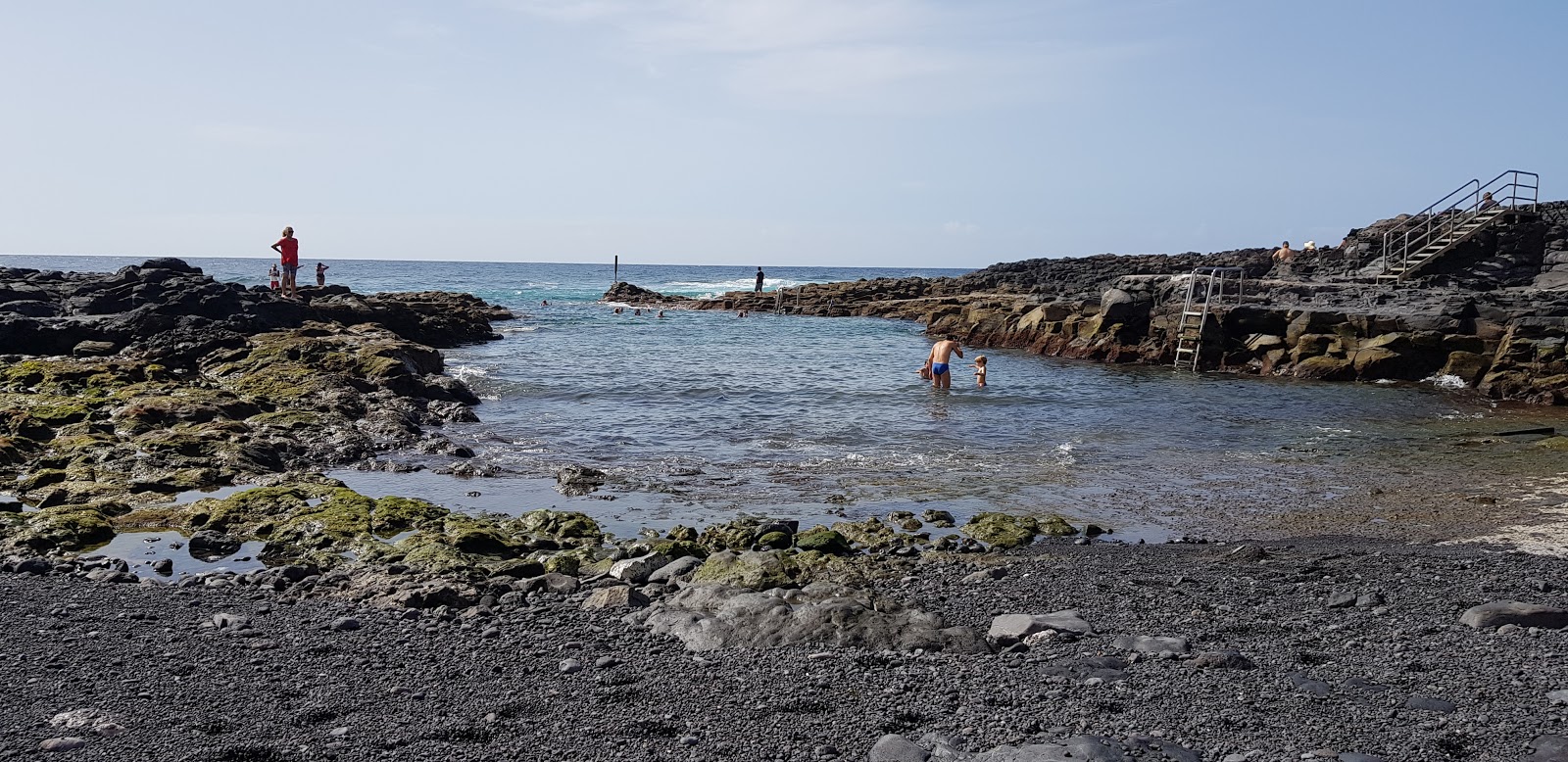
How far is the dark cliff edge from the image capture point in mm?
23891

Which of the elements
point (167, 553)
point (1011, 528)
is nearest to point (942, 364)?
point (1011, 528)

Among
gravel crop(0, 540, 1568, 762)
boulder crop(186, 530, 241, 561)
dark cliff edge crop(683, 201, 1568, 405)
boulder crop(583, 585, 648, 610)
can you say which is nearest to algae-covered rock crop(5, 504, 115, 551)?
boulder crop(186, 530, 241, 561)

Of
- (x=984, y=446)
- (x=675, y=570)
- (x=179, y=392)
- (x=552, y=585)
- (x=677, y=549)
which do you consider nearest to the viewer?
(x=552, y=585)

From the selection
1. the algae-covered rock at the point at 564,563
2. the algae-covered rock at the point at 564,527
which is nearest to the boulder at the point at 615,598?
the algae-covered rock at the point at 564,563

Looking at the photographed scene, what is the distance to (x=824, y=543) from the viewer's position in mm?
9078

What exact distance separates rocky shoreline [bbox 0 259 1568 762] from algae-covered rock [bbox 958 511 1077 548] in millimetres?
49

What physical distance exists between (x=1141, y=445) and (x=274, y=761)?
13662mm

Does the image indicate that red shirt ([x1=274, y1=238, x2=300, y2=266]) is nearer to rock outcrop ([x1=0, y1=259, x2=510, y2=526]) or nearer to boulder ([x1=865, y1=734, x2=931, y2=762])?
rock outcrop ([x1=0, y1=259, x2=510, y2=526])

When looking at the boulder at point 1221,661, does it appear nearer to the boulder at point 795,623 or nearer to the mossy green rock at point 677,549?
the boulder at point 795,623

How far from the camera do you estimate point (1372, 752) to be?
4.84 m

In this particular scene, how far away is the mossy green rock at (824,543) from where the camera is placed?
9.04 metres

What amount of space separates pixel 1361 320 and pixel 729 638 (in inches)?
1029

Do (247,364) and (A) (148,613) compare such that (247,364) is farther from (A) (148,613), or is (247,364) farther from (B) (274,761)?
(B) (274,761)

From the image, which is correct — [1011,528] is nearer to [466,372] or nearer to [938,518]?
[938,518]
